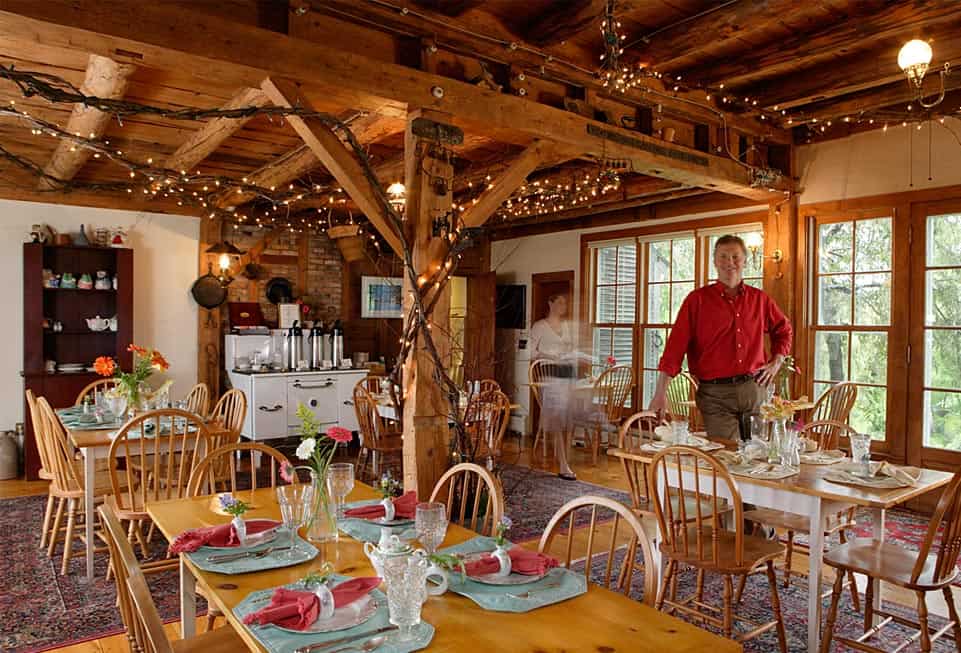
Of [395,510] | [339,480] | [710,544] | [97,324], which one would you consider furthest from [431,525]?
[97,324]

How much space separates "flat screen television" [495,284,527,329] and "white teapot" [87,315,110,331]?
14.3 feet

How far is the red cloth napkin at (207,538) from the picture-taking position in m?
1.91

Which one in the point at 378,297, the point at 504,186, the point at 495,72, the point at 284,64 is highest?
the point at 495,72

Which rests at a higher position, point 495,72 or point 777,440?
point 495,72

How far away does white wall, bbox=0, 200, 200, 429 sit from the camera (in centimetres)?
628

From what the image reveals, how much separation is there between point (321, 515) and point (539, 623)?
2.36 feet

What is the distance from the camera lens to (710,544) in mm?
2902

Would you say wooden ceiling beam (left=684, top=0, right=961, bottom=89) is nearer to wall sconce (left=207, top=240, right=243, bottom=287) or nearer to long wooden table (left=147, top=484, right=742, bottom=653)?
long wooden table (left=147, top=484, right=742, bottom=653)

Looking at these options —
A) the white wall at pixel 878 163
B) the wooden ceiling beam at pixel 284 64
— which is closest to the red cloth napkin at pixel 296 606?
the wooden ceiling beam at pixel 284 64

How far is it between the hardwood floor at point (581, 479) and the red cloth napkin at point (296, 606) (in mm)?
1852

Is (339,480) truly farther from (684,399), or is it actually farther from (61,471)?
(684,399)

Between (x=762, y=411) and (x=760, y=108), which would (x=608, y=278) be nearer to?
(x=760, y=108)

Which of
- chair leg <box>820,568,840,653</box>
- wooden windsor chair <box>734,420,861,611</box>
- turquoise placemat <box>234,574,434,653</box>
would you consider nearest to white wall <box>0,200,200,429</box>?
wooden windsor chair <box>734,420,861,611</box>

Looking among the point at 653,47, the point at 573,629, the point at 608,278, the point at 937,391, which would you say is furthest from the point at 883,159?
the point at 573,629
